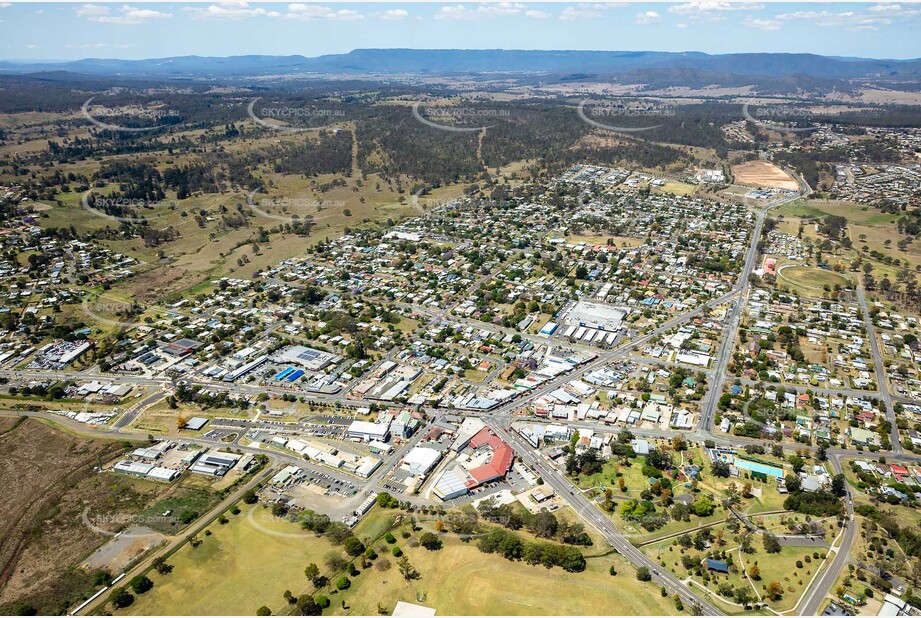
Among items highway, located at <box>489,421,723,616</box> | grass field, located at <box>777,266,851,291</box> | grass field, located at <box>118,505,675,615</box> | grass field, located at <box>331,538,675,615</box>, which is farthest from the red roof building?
grass field, located at <box>777,266,851,291</box>

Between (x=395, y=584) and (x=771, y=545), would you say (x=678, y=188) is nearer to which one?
(x=771, y=545)

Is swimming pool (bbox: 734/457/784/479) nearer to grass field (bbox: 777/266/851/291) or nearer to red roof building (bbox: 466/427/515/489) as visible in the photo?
red roof building (bbox: 466/427/515/489)

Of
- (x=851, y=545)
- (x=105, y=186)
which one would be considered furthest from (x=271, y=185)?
(x=851, y=545)

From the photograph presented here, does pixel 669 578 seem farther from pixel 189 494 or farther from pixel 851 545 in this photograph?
pixel 189 494

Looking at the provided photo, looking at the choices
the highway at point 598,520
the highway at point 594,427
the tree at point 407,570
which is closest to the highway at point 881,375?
the highway at point 594,427

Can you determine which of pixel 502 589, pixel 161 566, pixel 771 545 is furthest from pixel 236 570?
pixel 771 545

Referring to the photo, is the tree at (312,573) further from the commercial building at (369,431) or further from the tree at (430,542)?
the commercial building at (369,431)
